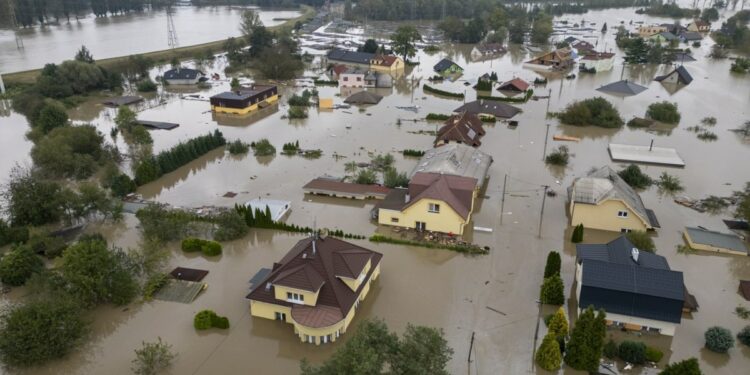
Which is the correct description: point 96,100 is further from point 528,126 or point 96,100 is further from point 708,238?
point 708,238

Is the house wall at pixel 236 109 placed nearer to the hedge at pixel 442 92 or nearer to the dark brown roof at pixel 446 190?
the hedge at pixel 442 92

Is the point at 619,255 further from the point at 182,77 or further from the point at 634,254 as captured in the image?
the point at 182,77

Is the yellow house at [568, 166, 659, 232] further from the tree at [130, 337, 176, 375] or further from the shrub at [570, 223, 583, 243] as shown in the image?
the tree at [130, 337, 176, 375]

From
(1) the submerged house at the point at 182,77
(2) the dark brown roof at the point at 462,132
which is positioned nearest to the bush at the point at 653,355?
(2) the dark brown roof at the point at 462,132

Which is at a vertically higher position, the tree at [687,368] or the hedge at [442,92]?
the tree at [687,368]

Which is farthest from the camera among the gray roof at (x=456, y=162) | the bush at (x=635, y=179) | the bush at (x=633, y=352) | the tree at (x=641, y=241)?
the bush at (x=635, y=179)

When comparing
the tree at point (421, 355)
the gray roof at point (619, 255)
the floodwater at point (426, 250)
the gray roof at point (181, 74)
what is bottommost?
the floodwater at point (426, 250)

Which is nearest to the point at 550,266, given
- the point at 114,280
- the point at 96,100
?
the point at 114,280
